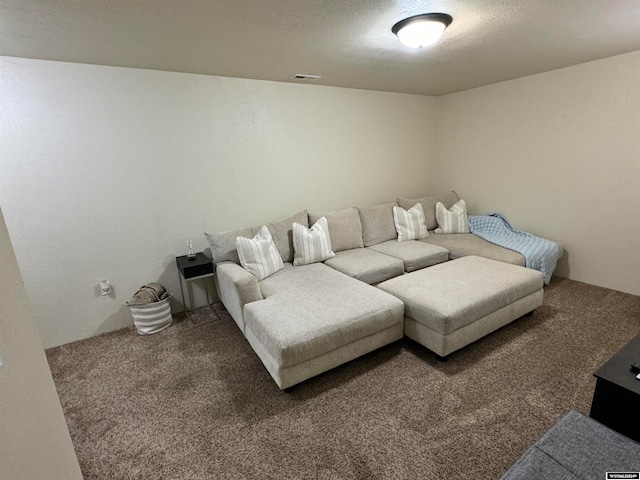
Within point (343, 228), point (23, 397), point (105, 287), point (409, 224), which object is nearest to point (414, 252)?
point (409, 224)

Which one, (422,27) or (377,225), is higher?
(422,27)

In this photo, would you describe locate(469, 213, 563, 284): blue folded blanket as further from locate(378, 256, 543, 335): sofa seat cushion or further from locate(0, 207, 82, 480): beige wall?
locate(0, 207, 82, 480): beige wall

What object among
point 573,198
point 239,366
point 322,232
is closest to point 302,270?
point 322,232

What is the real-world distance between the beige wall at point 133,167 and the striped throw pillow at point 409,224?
91 centimetres

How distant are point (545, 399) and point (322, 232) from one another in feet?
7.11

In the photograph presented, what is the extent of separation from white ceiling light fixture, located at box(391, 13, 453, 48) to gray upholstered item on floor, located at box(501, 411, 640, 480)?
205 centimetres

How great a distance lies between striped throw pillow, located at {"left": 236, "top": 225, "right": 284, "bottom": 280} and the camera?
2.82 m

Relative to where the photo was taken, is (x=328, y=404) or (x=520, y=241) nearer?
(x=328, y=404)

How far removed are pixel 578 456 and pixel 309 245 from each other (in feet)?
7.87

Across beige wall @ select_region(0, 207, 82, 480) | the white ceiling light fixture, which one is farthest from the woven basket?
the white ceiling light fixture

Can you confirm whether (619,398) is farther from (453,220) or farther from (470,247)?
(453,220)

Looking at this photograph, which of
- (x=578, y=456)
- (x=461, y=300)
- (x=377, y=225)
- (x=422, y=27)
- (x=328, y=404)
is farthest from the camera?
(x=377, y=225)

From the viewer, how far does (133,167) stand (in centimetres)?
277

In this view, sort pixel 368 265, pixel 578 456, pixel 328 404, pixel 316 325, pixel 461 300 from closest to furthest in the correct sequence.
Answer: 1. pixel 578 456
2. pixel 328 404
3. pixel 316 325
4. pixel 461 300
5. pixel 368 265
